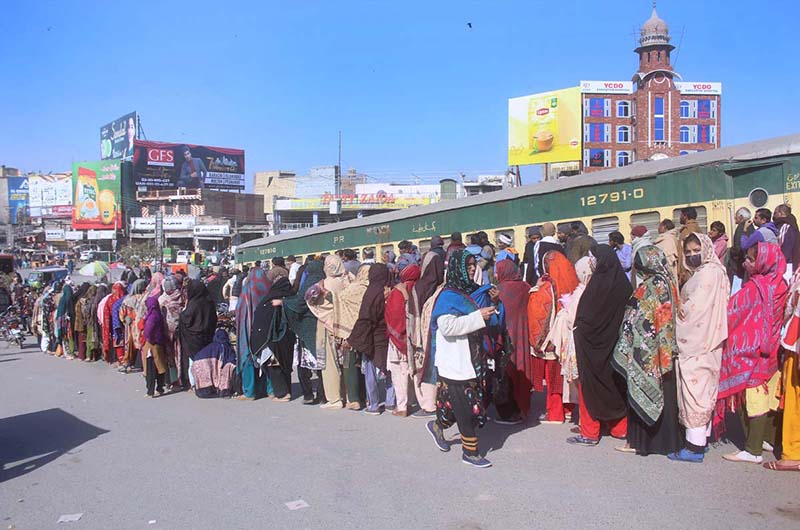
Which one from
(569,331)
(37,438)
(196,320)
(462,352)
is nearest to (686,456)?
(569,331)

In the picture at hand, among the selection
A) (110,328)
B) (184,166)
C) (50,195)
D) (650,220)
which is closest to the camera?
(650,220)

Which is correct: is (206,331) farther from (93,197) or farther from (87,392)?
(93,197)

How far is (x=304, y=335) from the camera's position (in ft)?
24.1

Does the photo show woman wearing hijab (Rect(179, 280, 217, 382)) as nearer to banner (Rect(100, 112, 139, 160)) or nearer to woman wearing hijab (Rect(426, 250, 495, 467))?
woman wearing hijab (Rect(426, 250, 495, 467))

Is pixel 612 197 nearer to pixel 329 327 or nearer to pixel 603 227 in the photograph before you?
pixel 603 227

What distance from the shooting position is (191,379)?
8266 millimetres

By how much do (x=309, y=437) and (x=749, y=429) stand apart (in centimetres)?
348

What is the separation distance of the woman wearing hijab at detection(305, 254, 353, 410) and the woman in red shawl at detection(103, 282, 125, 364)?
17.2ft

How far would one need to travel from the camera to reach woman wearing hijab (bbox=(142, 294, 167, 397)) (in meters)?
8.08

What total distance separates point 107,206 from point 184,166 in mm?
7886

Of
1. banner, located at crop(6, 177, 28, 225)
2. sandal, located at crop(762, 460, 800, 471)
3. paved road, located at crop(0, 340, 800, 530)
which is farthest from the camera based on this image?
banner, located at crop(6, 177, 28, 225)

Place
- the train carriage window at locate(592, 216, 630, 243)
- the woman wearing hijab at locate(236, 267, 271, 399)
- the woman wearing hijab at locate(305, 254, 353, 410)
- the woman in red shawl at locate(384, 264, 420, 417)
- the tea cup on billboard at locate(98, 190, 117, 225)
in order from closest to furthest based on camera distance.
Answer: the woman in red shawl at locate(384, 264, 420, 417) → the woman wearing hijab at locate(305, 254, 353, 410) → the woman wearing hijab at locate(236, 267, 271, 399) → the train carriage window at locate(592, 216, 630, 243) → the tea cup on billboard at locate(98, 190, 117, 225)

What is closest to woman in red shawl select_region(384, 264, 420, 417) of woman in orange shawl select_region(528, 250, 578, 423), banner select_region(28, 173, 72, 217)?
woman in orange shawl select_region(528, 250, 578, 423)

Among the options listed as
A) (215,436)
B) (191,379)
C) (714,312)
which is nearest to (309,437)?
(215,436)
